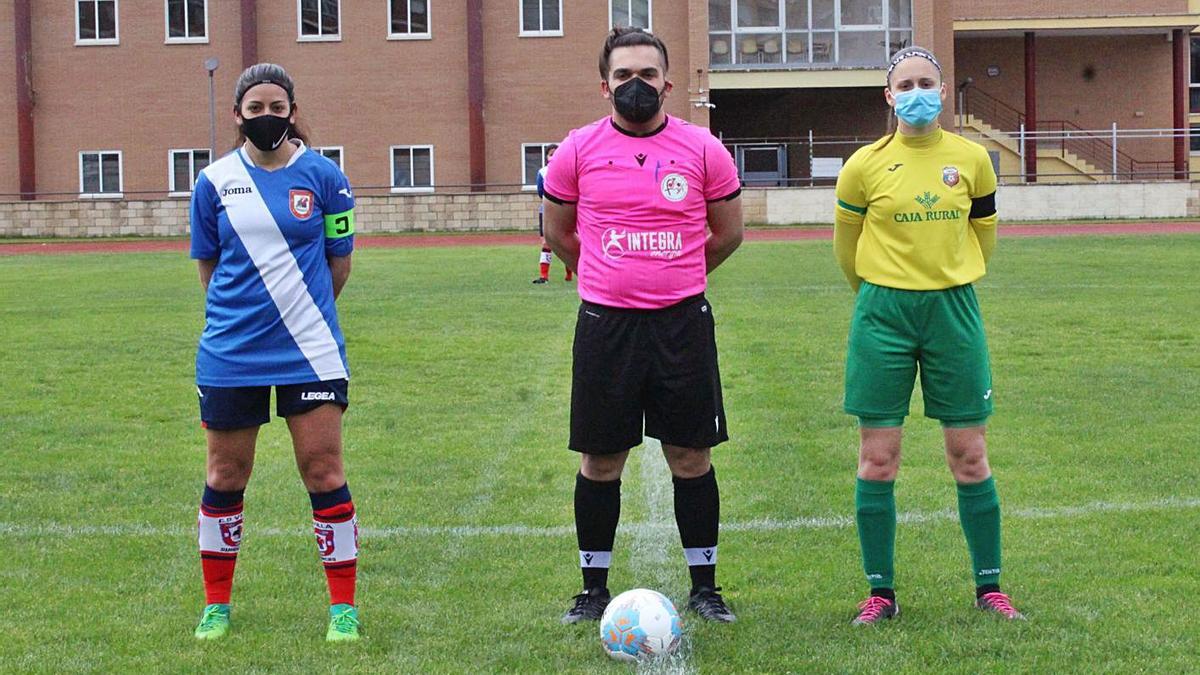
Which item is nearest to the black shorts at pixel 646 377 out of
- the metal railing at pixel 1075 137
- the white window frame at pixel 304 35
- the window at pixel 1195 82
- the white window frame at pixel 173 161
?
the metal railing at pixel 1075 137

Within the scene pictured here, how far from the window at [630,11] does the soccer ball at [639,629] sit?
1523 inches

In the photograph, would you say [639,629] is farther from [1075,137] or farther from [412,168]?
[1075,137]

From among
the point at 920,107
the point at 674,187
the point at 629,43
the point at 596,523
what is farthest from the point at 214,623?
the point at 920,107

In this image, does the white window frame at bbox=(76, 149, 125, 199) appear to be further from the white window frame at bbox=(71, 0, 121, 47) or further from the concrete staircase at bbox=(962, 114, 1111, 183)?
the concrete staircase at bbox=(962, 114, 1111, 183)

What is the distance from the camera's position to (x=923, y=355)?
5.25m

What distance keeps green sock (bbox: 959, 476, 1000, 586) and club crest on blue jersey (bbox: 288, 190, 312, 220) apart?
7.81ft

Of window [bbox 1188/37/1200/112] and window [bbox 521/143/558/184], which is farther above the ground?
window [bbox 1188/37/1200/112]

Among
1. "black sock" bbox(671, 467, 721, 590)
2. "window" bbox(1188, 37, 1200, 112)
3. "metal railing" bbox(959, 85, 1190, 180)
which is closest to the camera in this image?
"black sock" bbox(671, 467, 721, 590)

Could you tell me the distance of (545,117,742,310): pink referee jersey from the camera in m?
5.13

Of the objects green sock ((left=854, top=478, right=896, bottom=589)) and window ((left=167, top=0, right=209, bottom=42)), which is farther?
window ((left=167, top=0, right=209, bottom=42))

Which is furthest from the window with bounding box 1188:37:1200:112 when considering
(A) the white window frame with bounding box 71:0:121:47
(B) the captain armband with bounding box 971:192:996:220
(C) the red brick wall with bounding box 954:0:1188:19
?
(B) the captain armband with bounding box 971:192:996:220

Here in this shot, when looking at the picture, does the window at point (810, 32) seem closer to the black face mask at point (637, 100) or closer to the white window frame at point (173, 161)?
the white window frame at point (173, 161)

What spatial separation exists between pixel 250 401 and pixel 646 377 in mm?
1299

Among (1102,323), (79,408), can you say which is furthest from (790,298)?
(79,408)
